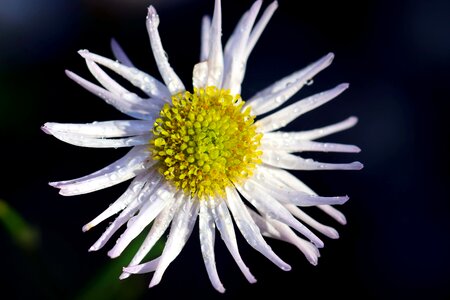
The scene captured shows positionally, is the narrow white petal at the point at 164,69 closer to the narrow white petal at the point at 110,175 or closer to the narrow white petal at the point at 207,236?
the narrow white petal at the point at 110,175

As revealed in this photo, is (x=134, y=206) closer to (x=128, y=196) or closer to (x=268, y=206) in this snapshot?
(x=128, y=196)

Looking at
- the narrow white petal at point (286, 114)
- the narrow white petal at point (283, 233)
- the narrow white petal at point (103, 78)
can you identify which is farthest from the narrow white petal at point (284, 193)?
the narrow white petal at point (103, 78)

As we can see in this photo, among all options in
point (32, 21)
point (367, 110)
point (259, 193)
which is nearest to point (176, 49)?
point (32, 21)

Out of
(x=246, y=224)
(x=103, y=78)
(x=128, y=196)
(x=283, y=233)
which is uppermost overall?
(x=103, y=78)

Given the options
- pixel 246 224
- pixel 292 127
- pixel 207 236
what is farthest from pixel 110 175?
pixel 292 127

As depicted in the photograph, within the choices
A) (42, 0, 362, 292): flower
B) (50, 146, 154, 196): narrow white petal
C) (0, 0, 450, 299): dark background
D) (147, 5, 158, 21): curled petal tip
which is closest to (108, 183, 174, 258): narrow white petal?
(42, 0, 362, 292): flower
